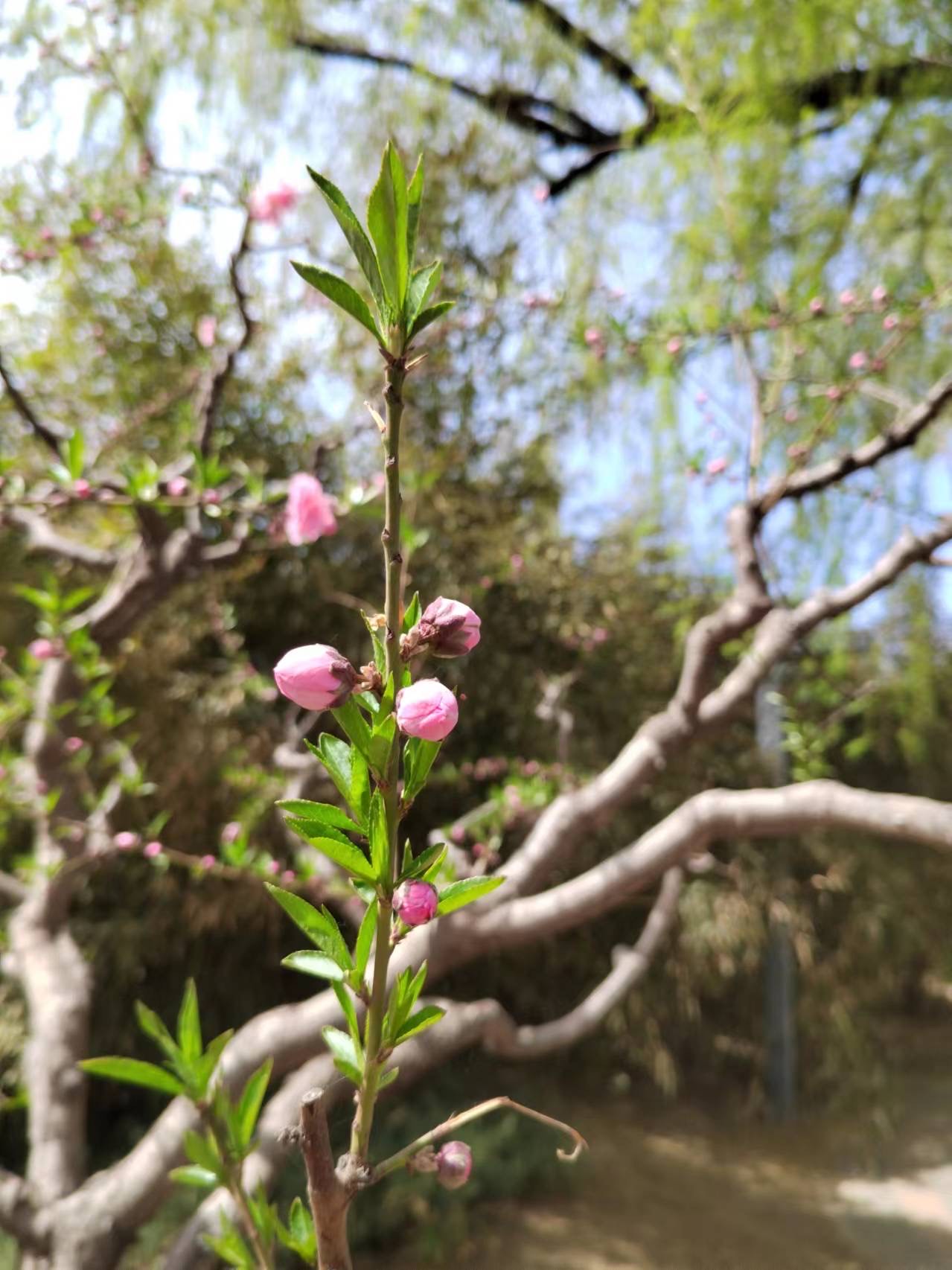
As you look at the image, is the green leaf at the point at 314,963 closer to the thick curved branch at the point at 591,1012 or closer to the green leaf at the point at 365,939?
the green leaf at the point at 365,939

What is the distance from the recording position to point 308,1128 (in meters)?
0.23

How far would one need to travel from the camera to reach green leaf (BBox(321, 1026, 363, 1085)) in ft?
0.79

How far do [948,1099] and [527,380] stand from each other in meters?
2.24

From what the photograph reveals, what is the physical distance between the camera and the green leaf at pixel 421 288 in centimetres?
21

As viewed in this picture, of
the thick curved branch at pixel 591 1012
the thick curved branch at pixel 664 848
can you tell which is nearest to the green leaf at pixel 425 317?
the thick curved branch at pixel 664 848

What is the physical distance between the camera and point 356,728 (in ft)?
0.69

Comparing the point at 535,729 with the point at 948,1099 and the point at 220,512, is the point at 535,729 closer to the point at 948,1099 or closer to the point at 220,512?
the point at 220,512

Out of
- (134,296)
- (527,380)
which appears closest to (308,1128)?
(527,380)

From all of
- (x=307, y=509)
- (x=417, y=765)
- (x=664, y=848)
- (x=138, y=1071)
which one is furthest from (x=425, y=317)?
(x=664, y=848)

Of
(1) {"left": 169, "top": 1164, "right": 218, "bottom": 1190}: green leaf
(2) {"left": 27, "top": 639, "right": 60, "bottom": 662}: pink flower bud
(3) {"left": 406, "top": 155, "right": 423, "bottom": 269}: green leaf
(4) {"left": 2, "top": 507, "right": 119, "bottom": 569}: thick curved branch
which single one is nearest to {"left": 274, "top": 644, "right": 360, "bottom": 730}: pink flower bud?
(3) {"left": 406, "top": 155, "right": 423, "bottom": 269}: green leaf

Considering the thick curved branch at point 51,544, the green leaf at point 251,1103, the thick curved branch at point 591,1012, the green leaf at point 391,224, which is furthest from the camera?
the thick curved branch at point 51,544

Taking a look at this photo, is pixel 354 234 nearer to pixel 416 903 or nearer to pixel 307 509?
pixel 416 903

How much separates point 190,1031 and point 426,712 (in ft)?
0.66

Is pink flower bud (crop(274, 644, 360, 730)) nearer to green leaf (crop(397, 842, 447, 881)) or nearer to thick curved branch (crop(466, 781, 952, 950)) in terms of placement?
green leaf (crop(397, 842, 447, 881))
